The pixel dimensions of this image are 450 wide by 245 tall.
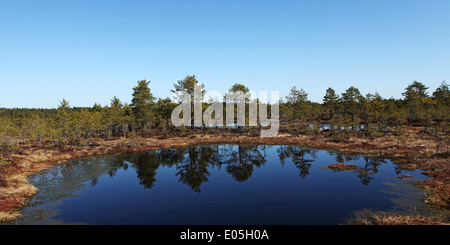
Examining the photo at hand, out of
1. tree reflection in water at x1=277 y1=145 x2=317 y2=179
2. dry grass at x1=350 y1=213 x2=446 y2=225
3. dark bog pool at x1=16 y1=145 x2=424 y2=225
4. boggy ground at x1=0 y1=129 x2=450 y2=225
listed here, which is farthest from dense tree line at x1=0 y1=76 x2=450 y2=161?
dry grass at x1=350 y1=213 x2=446 y2=225

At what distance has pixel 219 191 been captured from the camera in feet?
85.0

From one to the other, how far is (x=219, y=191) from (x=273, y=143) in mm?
36601

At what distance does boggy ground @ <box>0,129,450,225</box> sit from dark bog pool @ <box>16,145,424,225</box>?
162 cm

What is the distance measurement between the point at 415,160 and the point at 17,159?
2691 inches

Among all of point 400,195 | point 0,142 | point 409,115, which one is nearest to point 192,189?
point 400,195

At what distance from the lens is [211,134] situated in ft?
236

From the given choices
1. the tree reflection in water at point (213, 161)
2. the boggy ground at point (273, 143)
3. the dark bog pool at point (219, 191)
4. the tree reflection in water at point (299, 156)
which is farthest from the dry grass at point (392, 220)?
the tree reflection in water at point (299, 156)

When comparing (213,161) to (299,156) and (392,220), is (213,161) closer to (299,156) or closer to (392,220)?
(299,156)

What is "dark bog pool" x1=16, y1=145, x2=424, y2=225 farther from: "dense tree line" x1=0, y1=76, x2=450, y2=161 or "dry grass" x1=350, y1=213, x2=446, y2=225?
"dense tree line" x1=0, y1=76, x2=450, y2=161

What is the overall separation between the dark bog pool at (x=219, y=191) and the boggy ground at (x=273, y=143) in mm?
1620

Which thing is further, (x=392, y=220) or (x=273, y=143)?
(x=273, y=143)

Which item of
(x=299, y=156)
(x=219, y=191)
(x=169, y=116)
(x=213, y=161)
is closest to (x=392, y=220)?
(x=219, y=191)

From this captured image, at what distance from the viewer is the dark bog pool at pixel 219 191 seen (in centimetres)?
1919

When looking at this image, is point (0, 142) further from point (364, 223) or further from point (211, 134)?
point (364, 223)
